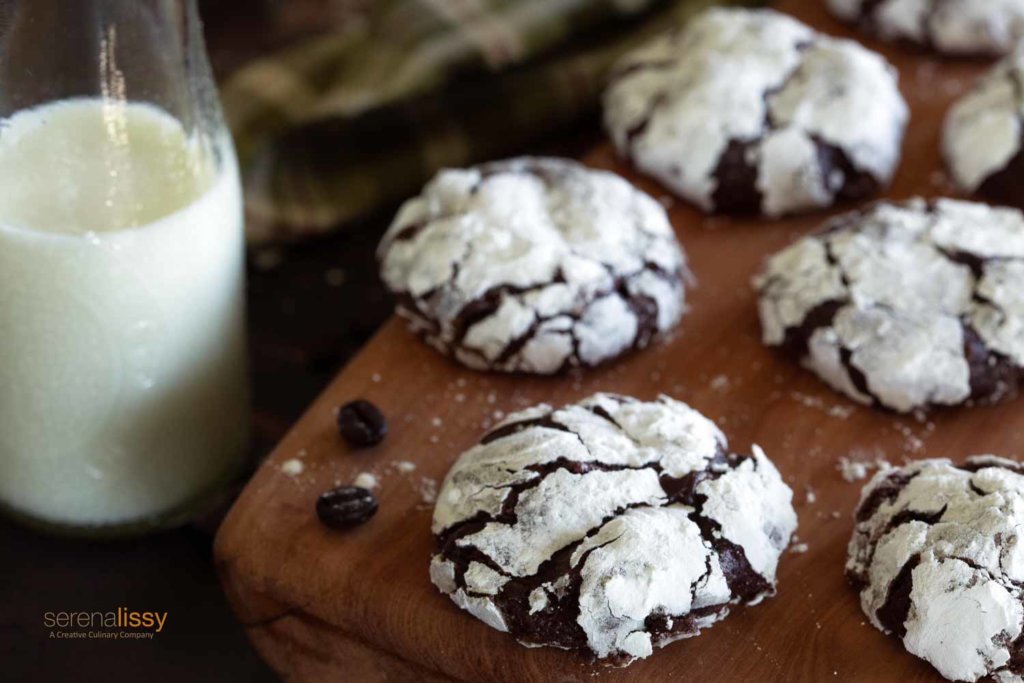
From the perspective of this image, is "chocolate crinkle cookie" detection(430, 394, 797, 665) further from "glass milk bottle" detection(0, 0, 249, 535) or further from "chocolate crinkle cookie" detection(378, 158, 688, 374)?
"glass milk bottle" detection(0, 0, 249, 535)

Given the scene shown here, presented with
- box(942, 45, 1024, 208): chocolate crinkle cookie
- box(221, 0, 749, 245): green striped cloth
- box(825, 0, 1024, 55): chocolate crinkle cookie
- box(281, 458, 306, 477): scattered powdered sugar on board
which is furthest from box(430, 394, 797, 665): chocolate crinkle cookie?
box(825, 0, 1024, 55): chocolate crinkle cookie

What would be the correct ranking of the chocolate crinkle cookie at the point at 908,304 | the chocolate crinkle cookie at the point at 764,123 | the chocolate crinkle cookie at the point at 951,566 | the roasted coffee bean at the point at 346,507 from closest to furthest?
the chocolate crinkle cookie at the point at 951,566, the roasted coffee bean at the point at 346,507, the chocolate crinkle cookie at the point at 908,304, the chocolate crinkle cookie at the point at 764,123

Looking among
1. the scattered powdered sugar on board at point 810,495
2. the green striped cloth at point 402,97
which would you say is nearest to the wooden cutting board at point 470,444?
the scattered powdered sugar on board at point 810,495

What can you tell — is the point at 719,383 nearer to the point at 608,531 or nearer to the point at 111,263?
the point at 608,531

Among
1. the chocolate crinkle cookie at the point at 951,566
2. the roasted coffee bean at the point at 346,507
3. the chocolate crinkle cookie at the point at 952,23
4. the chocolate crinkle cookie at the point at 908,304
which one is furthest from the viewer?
the chocolate crinkle cookie at the point at 952,23

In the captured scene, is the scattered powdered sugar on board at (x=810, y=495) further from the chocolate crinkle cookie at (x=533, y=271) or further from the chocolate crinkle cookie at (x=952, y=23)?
the chocolate crinkle cookie at (x=952, y=23)
